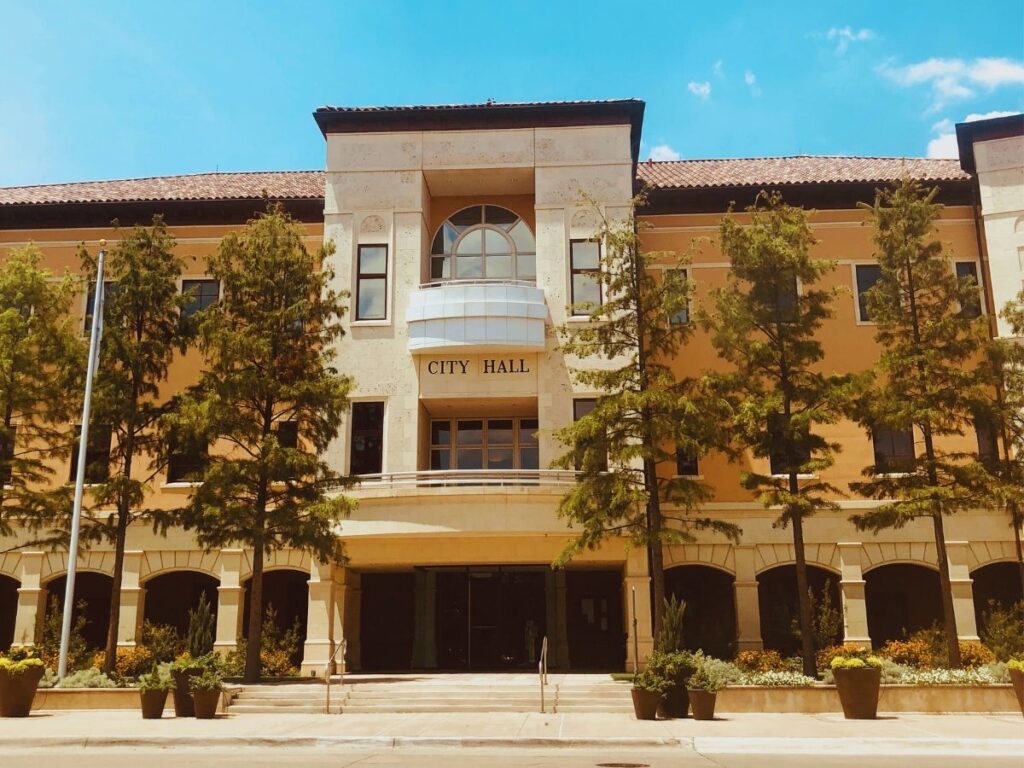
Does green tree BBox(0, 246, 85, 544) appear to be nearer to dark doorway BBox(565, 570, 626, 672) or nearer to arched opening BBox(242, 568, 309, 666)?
arched opening BBox(242, 568, 309, 666)

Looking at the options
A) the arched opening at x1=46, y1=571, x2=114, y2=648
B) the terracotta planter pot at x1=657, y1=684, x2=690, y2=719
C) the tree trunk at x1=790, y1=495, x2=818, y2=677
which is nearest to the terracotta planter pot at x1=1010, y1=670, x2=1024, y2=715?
the tree trunk at x1=790, y1=495, x2=818, y2=677

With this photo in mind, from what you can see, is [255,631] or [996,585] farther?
[996,585]

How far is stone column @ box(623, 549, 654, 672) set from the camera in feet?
80.9

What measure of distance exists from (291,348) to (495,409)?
23.0 ft

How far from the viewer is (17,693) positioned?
18000mm

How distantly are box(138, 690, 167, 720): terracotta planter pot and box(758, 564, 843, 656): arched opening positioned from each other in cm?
1565

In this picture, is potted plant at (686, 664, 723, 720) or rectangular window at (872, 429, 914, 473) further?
rectangular window at (872, 429, 914, 473)

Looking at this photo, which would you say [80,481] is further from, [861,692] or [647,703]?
[861,692]

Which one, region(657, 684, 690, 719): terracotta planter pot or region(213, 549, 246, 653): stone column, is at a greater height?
region(213, 549, 246, 653): stone column

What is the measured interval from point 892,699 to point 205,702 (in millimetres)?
12854

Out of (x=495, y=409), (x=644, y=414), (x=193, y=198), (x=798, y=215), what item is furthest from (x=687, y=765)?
(x=193, y=198)

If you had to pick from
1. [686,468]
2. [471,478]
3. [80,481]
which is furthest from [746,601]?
[80,481]

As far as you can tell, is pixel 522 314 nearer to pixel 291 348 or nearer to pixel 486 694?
pixel 291 348

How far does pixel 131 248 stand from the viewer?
75.2 feet
